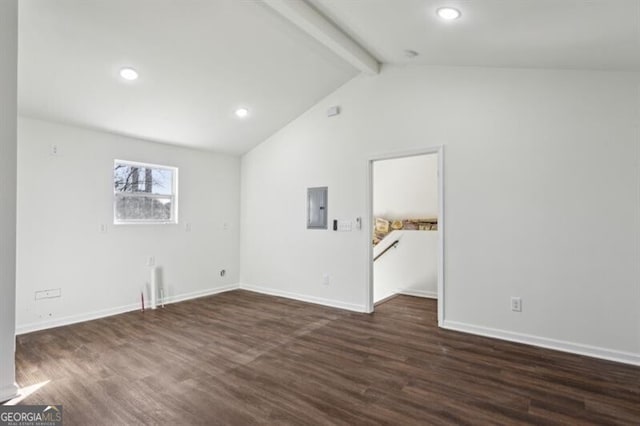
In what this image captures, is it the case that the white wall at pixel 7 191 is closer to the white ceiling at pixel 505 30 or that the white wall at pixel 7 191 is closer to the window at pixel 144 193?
the window at pixel 144 193

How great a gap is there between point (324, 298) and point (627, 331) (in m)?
3.25

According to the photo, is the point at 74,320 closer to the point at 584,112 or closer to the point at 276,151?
the point at 276,151

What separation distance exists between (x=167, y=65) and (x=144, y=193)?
211 cm

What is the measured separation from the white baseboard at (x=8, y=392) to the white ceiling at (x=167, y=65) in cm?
271

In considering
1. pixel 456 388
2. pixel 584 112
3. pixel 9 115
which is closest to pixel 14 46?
pixel 9 115

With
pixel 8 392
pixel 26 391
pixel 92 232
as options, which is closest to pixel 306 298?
pixel 92 232

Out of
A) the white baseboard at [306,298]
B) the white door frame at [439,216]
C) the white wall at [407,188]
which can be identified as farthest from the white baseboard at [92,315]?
the white wall at [407,188]

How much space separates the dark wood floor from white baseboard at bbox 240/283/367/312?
0.54m

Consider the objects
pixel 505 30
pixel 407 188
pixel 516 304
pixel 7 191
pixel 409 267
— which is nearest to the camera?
pixel 7 191

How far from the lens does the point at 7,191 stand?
2.26 meters

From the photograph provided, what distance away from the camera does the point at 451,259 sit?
3.75 m

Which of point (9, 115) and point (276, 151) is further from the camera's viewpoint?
point (276, 151)

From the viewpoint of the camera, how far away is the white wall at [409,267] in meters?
5.38

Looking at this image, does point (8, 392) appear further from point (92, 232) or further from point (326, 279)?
point (326, 279)
